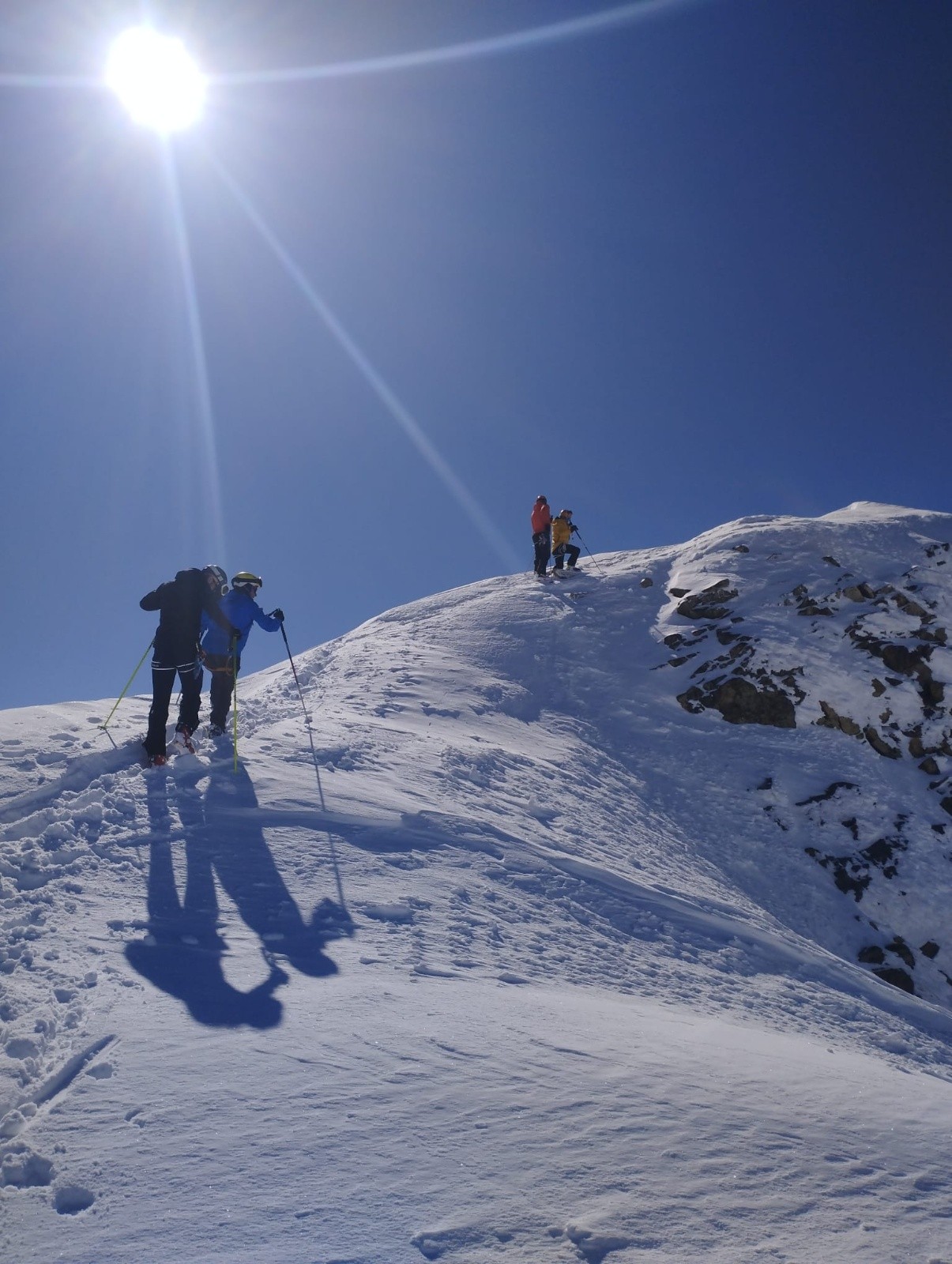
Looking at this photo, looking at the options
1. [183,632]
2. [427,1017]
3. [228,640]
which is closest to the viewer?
[427,1017]

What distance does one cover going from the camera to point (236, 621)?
975 centimetres

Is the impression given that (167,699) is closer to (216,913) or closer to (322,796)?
(322,796)

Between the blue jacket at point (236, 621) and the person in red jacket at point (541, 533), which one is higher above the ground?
the person in red jacket at point (541, 533)

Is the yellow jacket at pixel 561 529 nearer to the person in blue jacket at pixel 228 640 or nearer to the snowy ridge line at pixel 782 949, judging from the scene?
the person in blue jacket at pixel 228 640

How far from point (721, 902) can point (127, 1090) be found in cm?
774

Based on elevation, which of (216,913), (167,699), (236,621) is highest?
(236,621)

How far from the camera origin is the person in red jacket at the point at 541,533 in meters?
23.3

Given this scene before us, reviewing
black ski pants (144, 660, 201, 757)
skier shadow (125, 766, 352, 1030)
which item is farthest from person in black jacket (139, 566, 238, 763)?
skier shadow (125, 766, 352, 1030)

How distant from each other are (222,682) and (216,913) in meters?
5.19

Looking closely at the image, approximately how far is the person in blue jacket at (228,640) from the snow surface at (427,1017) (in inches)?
29.2

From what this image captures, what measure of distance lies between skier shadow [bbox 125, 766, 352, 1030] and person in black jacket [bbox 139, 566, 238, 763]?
153 cm

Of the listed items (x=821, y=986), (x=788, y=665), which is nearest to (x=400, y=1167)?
(x=821, y=986)

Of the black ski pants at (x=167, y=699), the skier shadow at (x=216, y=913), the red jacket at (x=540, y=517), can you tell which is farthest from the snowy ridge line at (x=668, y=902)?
the red jacket at (x=540, y=517)

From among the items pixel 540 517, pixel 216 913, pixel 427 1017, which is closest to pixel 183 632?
pixel 216 913
